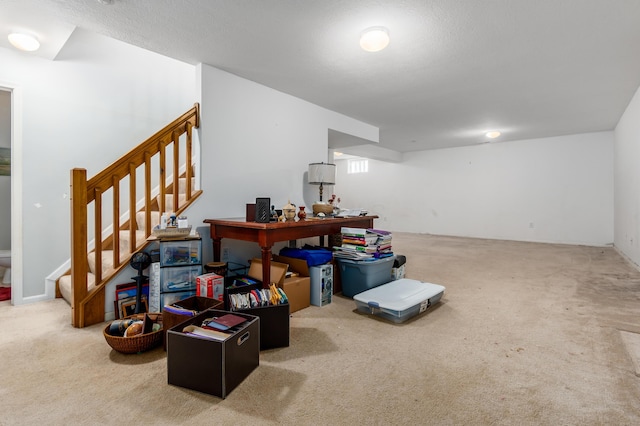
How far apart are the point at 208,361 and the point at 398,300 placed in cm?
151

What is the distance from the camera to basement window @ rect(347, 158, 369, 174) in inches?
366

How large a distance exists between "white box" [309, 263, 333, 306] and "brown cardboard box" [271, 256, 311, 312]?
0.05 metres

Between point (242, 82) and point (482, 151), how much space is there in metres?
6.06

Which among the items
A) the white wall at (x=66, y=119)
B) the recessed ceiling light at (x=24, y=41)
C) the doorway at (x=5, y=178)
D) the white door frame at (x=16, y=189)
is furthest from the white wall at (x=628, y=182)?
the doorway at (x=5, y=178)

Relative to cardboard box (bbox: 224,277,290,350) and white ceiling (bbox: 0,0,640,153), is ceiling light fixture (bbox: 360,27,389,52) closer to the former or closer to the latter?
white ceiling (bbox: 0,0,640,153)

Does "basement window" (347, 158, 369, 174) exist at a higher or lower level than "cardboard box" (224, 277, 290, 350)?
higher

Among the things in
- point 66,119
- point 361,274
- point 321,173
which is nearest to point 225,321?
point 361,274

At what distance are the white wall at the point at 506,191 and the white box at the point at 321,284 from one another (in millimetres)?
5835

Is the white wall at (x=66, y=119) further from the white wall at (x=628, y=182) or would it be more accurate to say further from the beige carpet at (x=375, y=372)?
the white wall at (x=628, y=182)

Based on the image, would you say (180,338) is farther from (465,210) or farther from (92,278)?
(465,210)

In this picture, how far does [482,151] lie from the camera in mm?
7262

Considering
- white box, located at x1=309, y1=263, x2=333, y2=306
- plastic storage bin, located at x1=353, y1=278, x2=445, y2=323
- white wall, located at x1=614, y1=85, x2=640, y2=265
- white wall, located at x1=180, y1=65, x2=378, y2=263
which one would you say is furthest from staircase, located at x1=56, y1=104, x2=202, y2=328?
white wall, located at x1=614, y1=85, x2=640, y2=265

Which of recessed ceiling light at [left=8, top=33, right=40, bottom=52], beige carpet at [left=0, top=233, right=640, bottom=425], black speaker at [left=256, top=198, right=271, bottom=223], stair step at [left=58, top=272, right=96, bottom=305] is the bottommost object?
beige carpet at [left=0, top=233, right=640, bottom=425]

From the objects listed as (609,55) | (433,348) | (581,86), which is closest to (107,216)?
(433,348)
